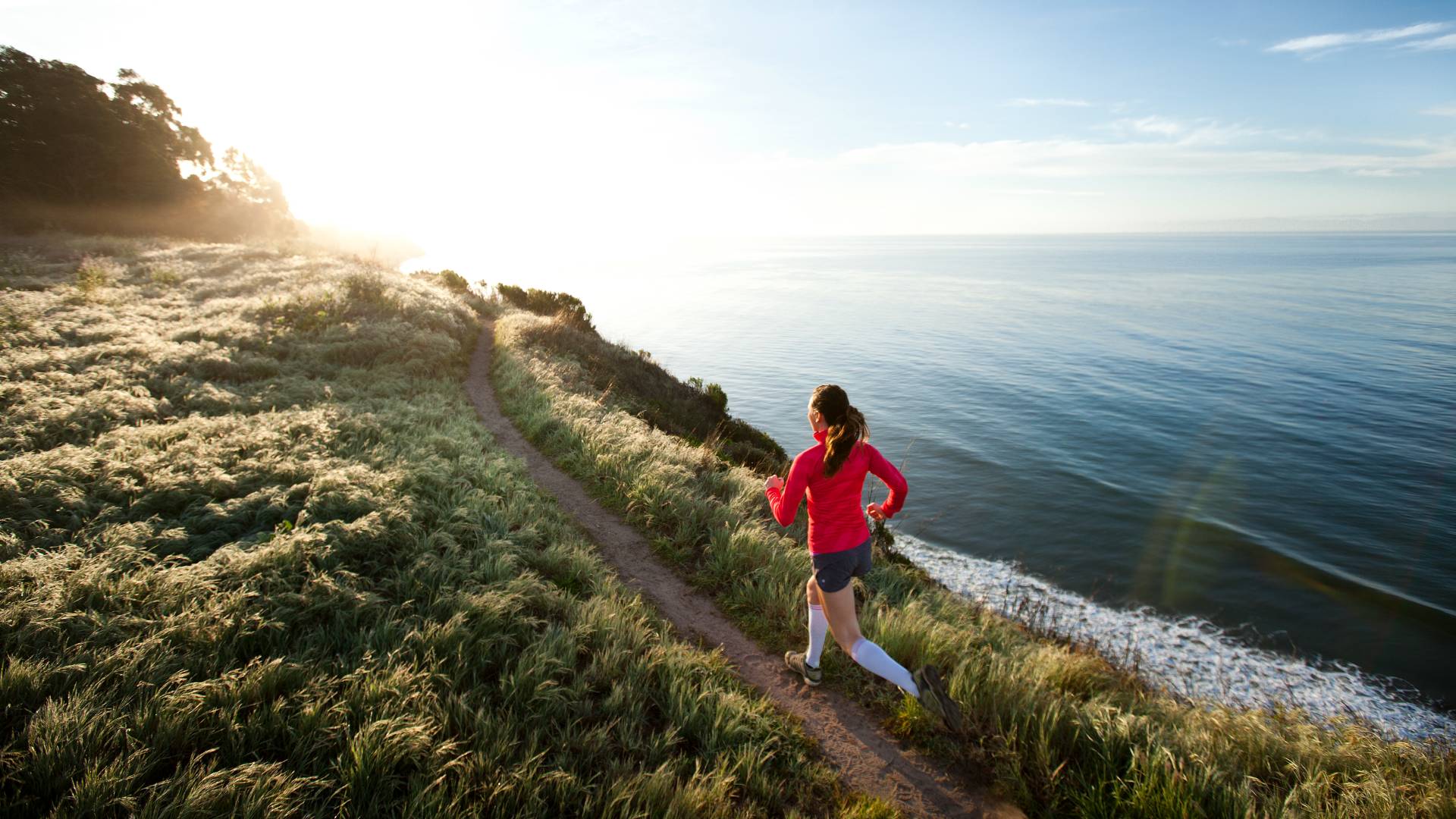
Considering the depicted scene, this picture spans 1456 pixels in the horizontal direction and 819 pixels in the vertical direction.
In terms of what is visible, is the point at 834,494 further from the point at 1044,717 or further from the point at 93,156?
the point at 93,156

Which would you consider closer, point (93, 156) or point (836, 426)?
point (836, 426)

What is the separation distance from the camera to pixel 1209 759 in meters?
4.50

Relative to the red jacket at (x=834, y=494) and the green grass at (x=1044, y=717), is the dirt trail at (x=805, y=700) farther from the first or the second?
the red jacket at (x=834, y=494)

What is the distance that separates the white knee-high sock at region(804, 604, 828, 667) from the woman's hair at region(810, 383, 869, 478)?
1.47 metres

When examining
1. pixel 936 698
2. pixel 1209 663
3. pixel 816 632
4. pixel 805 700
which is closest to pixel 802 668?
pixel 805 700

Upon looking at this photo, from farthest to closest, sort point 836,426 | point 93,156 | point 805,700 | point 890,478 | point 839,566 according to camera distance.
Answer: point 93,156 → point 805,700 → point 839,566 → point 890,478 → point 836,426

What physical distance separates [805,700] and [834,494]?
2230 millimetres

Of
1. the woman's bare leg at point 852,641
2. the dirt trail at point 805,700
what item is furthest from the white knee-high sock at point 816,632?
the dirt trail at point 805,700

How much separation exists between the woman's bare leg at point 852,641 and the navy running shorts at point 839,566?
99mm

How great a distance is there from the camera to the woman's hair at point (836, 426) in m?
4.41

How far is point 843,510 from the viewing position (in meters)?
4.61

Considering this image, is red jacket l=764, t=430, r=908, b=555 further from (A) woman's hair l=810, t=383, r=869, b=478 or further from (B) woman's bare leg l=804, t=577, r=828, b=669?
(B) woman's bare leg l=804, t=577, r=828, b=669

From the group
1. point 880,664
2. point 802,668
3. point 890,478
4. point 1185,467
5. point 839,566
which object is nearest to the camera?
point 890,478

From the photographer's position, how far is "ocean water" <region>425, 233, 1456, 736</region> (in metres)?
11.8
